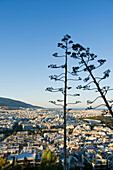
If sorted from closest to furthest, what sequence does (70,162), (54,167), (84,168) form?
(54,167) → (84,168) → (70,162)

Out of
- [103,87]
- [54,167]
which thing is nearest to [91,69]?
[103,87]

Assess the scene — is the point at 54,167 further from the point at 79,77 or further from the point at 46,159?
the point at 79,77

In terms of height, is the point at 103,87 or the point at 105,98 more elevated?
the point at 103,87

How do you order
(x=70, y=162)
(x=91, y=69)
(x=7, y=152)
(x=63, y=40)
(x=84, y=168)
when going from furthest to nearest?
(x=7, y=152)
(x=70, y=162)
(x=84, y=168)
(x=63, y=40)
(x=91, y=69)

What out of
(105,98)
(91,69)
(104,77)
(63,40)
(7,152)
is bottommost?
(7,152)

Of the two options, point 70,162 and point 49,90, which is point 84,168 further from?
point 49,90

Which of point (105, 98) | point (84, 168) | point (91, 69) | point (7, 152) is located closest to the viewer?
point (105, 98)

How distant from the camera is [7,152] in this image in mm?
25500

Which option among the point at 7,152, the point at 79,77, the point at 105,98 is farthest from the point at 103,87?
the point at 7,152

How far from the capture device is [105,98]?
10.1ft

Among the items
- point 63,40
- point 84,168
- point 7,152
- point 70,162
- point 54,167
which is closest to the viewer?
point 63,40

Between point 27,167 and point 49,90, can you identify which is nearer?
point 49,90

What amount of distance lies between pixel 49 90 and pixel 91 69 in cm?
179

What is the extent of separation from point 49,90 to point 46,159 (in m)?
13.1
